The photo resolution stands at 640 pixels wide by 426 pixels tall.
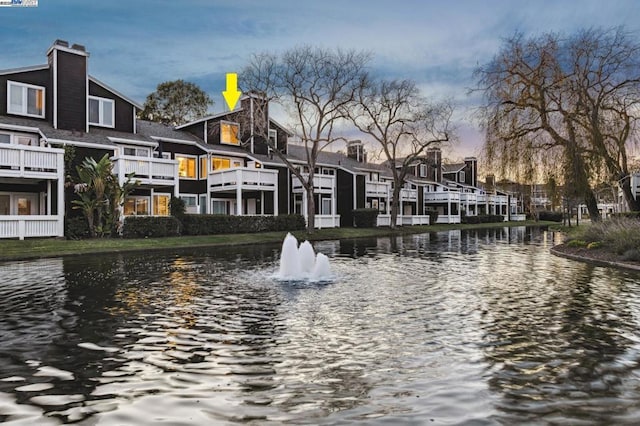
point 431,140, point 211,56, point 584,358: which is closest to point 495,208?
point 431,140

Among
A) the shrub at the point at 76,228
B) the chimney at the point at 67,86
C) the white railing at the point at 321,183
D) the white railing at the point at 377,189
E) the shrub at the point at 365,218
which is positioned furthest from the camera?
the white railing at the point at 377,189

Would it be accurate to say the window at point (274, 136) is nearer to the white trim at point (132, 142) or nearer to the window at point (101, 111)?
the white trim at point (132, 142)

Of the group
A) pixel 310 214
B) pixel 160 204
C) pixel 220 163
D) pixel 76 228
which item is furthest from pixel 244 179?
pixel 76 228

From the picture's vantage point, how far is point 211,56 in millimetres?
34031

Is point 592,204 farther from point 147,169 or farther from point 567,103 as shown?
point 147,169

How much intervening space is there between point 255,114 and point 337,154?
21.4 m

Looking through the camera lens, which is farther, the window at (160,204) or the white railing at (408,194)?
the white railing at (408,194)

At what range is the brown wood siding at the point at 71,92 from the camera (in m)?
29.8

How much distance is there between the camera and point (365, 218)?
4597 cm

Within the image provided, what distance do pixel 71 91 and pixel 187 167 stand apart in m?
9.64

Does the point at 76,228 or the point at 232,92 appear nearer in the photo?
the point at 76,228

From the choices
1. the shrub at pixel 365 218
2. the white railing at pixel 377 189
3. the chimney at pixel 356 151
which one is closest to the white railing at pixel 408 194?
the white railing at pixel 377 189

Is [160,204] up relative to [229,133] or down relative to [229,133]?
down

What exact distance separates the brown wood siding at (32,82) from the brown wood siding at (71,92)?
0.68 m
